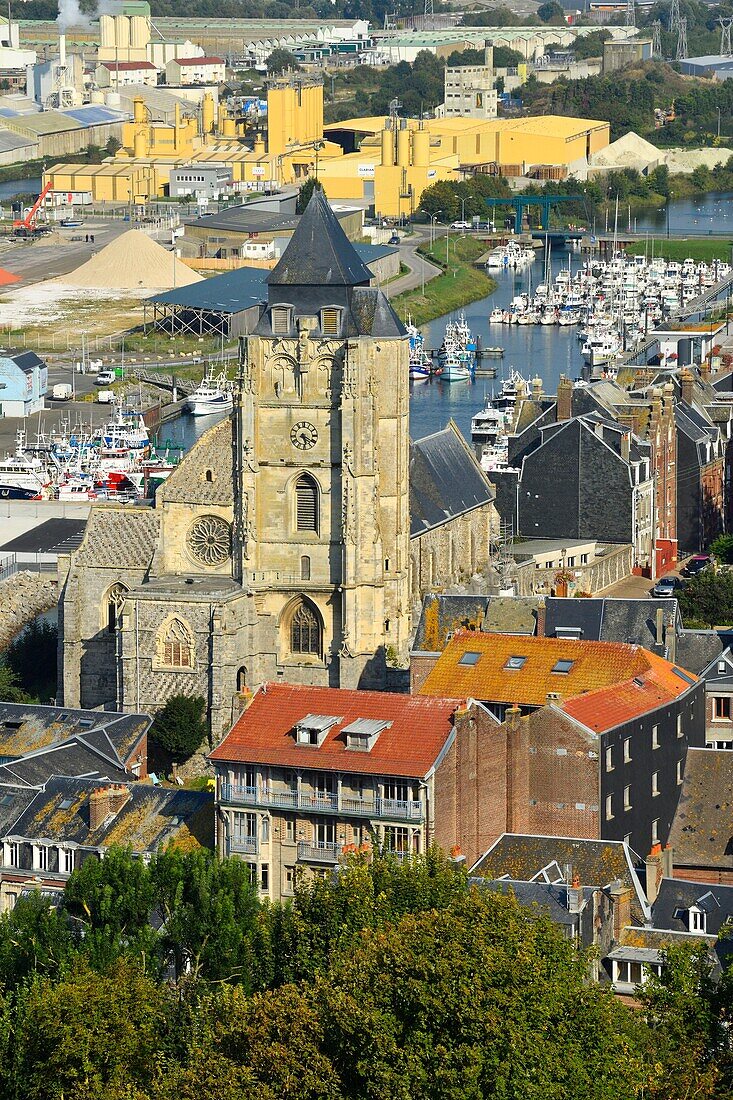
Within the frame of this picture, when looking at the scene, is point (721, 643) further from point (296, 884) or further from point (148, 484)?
point (148, 484)

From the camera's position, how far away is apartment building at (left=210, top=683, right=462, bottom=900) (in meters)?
58.2

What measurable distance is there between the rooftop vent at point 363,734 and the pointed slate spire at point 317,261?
57.1 feet

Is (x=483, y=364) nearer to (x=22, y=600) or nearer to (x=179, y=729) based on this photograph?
(x=22, y=600)

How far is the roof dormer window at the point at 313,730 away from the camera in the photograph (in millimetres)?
59781

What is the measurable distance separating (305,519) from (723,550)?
90.5 feet

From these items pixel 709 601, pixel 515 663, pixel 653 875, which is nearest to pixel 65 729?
pixel 515 663

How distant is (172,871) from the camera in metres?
54.6

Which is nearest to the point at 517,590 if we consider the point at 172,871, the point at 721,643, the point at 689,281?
the point at 721,643

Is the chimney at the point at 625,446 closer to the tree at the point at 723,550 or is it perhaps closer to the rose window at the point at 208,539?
the tree at the point at 723,550

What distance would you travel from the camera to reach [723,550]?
97.9m

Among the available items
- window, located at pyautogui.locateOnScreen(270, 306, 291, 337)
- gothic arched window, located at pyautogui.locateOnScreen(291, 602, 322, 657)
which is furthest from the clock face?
gothic arched window, located at pyautogui.locateOnScreen(291, 602, 322, 657)

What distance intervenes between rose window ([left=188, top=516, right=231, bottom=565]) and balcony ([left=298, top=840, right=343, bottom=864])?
683 inches

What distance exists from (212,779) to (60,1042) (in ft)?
73.7

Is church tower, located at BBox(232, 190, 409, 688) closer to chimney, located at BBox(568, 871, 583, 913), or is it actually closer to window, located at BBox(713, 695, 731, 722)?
window, located at BBox(713, 695, 731, 722)
